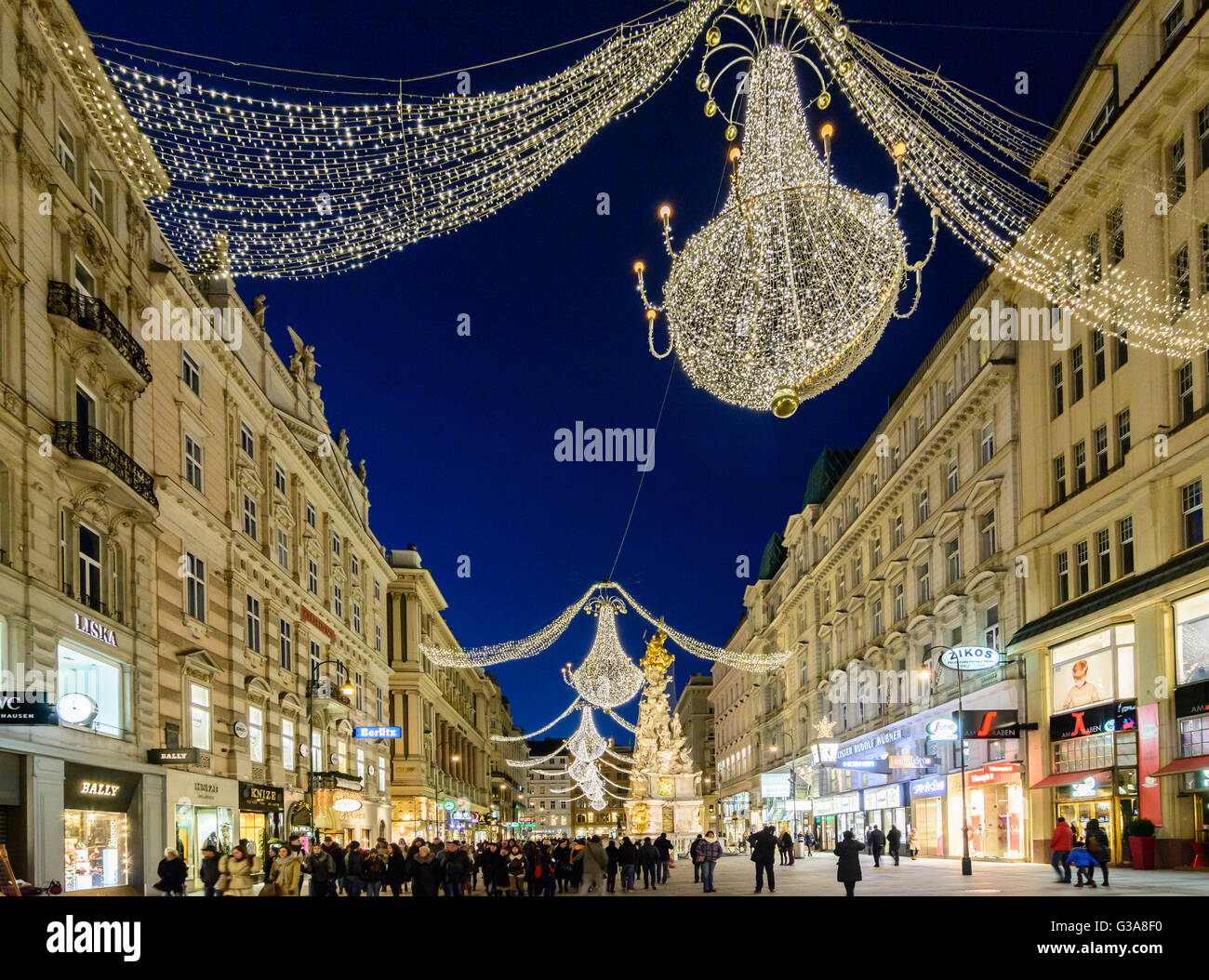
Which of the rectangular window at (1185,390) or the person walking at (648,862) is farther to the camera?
the person walking at (648,862)

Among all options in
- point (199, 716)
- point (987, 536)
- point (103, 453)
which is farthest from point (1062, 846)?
point (199, 716)

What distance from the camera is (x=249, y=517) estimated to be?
140 feet

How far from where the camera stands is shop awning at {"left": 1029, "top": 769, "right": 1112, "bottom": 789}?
33.8m

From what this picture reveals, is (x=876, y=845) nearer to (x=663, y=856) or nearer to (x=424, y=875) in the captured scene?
(x=663, y=856)

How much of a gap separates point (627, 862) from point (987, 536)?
18.5 m

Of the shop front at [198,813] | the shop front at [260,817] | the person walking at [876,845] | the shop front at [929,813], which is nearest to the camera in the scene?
the shop front at [198,813]

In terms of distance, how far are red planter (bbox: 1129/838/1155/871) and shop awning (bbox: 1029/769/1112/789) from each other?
128 inches

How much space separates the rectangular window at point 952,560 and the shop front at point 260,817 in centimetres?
2676

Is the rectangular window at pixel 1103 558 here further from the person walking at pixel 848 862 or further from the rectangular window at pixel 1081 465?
the person walking at pixel 848 862

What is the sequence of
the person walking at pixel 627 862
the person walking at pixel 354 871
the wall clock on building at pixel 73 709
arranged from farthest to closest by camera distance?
the person walking at pixel 627 862
the person walking at pixel 354 871
the wall clock on building at pixel 73 709

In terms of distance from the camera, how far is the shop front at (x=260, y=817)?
126ft

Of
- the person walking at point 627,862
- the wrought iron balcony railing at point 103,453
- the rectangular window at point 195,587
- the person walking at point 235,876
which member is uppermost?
the wrought iron balcony railing at point 103,453

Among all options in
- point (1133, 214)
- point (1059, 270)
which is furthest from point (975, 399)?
point (1133, 214)

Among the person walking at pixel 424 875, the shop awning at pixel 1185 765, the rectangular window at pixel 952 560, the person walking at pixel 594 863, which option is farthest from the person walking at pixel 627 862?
the rectangular window at pixel 952 560
